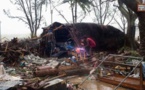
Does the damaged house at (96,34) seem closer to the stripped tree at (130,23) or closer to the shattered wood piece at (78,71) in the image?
the stripped tree at (130,23)

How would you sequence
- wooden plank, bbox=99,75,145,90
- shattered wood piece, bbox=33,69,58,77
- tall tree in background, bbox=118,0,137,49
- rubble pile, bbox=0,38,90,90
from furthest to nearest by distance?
tall tree in background, bbox=118,0,137,49 → shattered wood piece, bbox=33,69,58,77 → rubble pile, bbox=0,38,90,90 → wooden plank, bbox=99,75,145,90

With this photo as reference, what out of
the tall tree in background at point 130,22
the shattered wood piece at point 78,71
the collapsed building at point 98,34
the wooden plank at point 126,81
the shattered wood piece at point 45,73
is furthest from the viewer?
the collapsed building at point 98,34

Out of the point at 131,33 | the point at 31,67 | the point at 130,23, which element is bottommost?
the point at 31,67

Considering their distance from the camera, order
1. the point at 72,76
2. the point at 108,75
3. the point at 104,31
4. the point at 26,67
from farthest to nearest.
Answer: the point at 104,31 < the point at 26,67 < the point at 72,76 < the point at 108,75

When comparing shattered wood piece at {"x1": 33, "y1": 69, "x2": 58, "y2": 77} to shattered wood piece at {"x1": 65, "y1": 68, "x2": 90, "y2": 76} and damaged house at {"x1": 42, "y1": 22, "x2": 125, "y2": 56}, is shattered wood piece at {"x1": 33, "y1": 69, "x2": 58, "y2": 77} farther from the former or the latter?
damaged house at {"x1": 42, "y1": 22, "x2": 125, "y2": 56}

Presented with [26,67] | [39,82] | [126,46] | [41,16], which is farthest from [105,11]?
[39,82]

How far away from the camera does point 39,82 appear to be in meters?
6.88

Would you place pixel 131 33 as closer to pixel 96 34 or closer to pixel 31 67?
pixel 96 34

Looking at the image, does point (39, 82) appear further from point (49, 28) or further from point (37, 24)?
point (37, 24)

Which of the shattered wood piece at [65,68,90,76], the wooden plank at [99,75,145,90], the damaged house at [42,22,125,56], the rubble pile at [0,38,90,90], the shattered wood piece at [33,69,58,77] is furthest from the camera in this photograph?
the damaged house at [42,22,125,56]

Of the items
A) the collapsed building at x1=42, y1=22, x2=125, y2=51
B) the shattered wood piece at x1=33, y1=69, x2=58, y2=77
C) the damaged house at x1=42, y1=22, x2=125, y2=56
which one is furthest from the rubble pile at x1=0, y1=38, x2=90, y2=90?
the collapsed building at x1=42, y1=22, x2=125, y2=51

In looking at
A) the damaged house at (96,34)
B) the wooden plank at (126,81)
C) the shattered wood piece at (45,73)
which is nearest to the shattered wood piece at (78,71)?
the shattered wood piece at (45,73)

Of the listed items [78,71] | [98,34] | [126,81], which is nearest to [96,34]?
[98,34]

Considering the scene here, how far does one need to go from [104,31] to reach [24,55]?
26.2ft
